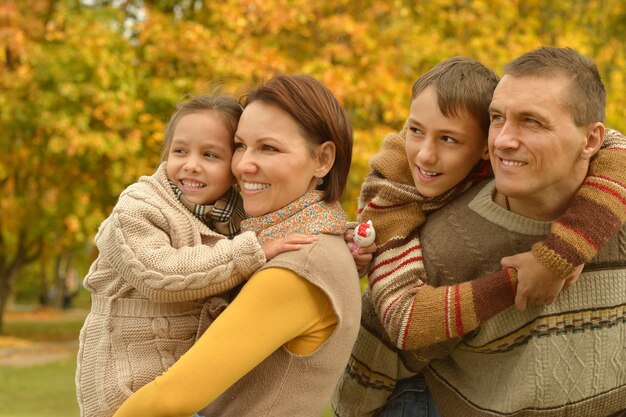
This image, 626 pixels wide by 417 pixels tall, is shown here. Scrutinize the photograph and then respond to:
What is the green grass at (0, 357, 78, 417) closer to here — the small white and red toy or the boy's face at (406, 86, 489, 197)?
the small white and red toy

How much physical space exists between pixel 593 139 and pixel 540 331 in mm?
635

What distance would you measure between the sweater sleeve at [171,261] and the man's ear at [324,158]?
355mm

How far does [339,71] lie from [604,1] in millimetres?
3456

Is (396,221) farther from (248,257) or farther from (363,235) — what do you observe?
(248,257)

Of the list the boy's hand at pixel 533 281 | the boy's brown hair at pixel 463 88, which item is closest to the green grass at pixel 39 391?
the boy's brown hair at pixel 463 88

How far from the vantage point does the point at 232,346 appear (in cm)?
252

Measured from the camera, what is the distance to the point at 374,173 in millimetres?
3168

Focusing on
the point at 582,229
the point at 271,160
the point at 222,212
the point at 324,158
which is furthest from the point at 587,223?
the point at 222,212

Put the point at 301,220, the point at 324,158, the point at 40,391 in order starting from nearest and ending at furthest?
the point at 301,220 < the point at 324,158 < the point at 40,391

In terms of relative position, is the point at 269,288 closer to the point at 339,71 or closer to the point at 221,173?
the point at 221,173

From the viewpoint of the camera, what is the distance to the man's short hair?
265cm

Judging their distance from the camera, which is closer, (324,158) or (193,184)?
(324,158)

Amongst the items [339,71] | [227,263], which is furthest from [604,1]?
[227,263]

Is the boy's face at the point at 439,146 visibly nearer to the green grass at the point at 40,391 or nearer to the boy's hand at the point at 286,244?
the boy's hand at the point at 286,244
